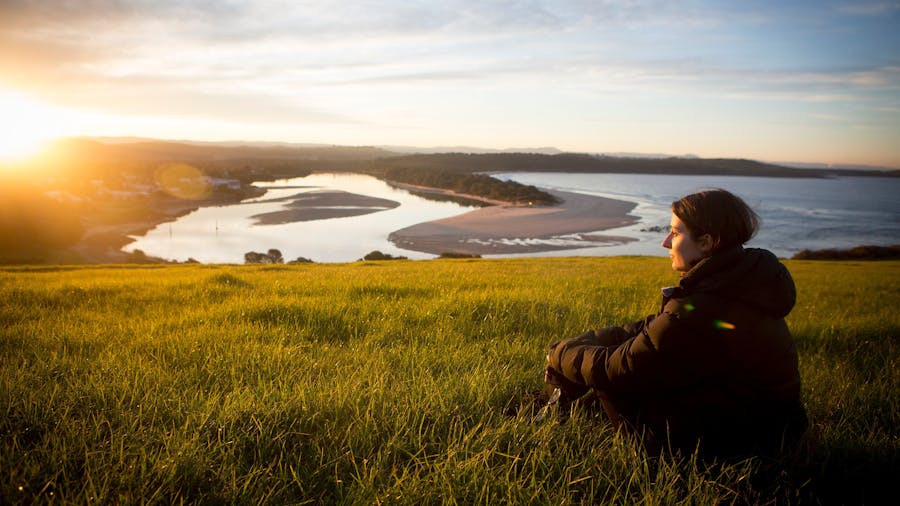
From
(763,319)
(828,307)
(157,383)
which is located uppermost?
(763,319)

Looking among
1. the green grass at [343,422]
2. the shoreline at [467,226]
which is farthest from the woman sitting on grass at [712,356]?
the shoreline at [467,226]

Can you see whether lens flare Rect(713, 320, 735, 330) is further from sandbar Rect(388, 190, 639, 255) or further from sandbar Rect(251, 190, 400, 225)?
sandbar Rect(251, 190, 400, 225)

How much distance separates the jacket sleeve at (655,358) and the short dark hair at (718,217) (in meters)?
0.46

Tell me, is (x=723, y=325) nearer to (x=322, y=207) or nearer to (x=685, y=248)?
(x=685, y=248)

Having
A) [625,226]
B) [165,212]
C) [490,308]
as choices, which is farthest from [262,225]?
[490,308]

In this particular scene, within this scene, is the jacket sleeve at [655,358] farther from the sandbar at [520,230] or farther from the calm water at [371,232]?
the sandbar at [520,230]

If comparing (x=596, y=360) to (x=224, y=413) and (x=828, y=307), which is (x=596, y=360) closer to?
(x=224, y=413)

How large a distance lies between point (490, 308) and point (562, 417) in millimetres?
3094

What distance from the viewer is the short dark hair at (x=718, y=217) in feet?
7.98

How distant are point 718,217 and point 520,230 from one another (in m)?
58.6

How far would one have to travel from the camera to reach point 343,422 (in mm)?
2844

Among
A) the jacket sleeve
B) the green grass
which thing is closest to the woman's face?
the jacket sleeve

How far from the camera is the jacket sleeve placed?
2.31m

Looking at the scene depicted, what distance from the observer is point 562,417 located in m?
2.96
